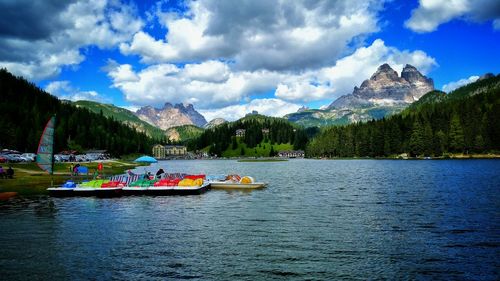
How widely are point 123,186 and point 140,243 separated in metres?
39.3

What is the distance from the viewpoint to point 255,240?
31688 millimetres

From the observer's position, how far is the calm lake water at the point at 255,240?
77.2 feet

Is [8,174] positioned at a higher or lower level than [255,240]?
higher

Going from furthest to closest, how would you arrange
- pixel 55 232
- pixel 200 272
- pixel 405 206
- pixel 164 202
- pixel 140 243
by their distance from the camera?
pixel 164 202 < pixel 405 206 < pixel 55 232 < pixel 140 243 < pixel 200 272

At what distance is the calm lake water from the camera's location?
926 inches

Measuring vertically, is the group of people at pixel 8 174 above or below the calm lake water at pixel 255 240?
above

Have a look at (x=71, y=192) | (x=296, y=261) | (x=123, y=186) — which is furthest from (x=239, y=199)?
(x=296, y=261)

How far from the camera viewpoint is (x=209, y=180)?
8300cm

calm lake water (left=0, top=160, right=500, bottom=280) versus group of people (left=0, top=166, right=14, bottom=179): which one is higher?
group of people (left=0, top=166, right=14, bottom=179)

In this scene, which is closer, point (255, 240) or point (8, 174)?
point (255, 240)

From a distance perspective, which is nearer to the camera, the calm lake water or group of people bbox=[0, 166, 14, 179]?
the calm lake water

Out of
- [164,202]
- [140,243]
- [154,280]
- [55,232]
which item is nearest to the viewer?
[154,280]

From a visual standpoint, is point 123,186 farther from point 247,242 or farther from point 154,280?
point 154,280

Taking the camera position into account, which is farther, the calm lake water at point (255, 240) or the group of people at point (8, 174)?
the group of people at point (8, 174)
